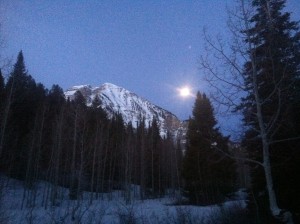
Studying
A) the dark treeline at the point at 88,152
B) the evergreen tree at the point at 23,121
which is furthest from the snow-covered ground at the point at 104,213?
the dark treeline at the point at 88,152

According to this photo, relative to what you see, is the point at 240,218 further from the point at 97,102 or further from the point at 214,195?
the point at 97,102

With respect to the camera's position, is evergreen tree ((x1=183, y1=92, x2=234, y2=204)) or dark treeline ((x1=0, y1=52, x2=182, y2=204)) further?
dark treeline ((x1=0, y1=52, x2=182, y2=204))

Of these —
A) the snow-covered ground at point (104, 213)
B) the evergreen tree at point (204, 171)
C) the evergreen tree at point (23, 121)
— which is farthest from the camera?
the evergreen tree at point (23, 121)

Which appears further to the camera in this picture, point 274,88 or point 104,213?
point 104,213

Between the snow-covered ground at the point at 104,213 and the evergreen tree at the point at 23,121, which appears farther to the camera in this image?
the evergreen tree at the point at 23,121

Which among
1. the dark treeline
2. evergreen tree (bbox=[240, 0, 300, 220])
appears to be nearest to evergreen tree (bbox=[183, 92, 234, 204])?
the dark treeline

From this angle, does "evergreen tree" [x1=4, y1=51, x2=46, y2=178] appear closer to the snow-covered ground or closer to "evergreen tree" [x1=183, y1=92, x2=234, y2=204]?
the snow-covered ground

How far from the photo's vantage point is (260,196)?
1375 centimetres

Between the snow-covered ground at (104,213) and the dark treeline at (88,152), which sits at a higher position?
the dark treeline at (88,152)

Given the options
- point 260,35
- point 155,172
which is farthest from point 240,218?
point 155,172

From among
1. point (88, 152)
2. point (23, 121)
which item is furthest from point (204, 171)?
point (23, 121)

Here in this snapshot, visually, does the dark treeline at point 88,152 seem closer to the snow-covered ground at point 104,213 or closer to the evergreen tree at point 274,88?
the snow-covered ground at point 104,213

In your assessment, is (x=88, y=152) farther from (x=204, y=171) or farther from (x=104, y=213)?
(x=104, y=213)

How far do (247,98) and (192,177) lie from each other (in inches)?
821
